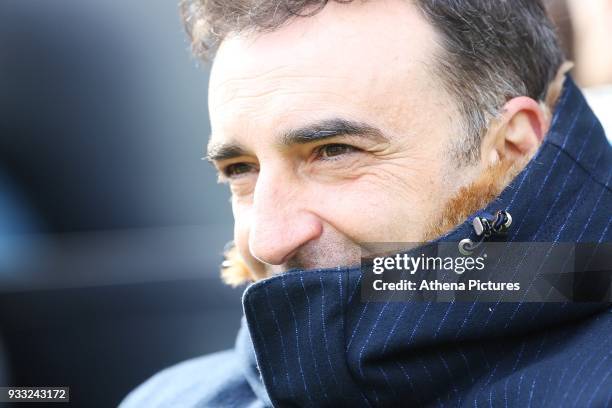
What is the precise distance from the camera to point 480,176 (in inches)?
75.0

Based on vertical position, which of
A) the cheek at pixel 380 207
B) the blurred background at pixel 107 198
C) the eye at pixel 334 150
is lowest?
the cheek at pixel 380 207

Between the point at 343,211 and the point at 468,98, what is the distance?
0.42m

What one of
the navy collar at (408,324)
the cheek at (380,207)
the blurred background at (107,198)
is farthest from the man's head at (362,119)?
the blurred background at (107,198)

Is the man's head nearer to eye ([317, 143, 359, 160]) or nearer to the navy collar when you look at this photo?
eye ([317, 143, 359, 160])

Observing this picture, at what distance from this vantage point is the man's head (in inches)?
74.2

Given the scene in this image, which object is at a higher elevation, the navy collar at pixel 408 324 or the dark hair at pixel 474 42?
the dark hair at pixel 474 42

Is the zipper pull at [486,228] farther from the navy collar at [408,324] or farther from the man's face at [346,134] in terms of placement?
the man's face at [346,134]

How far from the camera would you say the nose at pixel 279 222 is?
186cm

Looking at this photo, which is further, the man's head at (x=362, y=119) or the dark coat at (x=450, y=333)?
the man's head at (x=362, y=119)

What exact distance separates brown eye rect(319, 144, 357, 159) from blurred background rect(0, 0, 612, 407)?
243 centimetres

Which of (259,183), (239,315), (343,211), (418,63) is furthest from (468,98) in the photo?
(239,315)

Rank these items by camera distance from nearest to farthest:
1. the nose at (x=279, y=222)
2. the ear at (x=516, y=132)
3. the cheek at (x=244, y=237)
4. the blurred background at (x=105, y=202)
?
the nose at (x=279, y=222) < the ear at (x=516, y=132) < the cheek at (x=244, y=237) < the blurred background at (x=105, y=202)

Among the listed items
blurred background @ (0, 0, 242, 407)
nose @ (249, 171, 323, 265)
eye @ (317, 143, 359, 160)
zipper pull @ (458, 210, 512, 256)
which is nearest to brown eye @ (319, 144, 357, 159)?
eye @ (317, 143, 359, 160)

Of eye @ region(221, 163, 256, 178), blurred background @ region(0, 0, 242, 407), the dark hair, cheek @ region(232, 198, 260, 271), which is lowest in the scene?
cheek @ region(232, 198, 260, 271)
